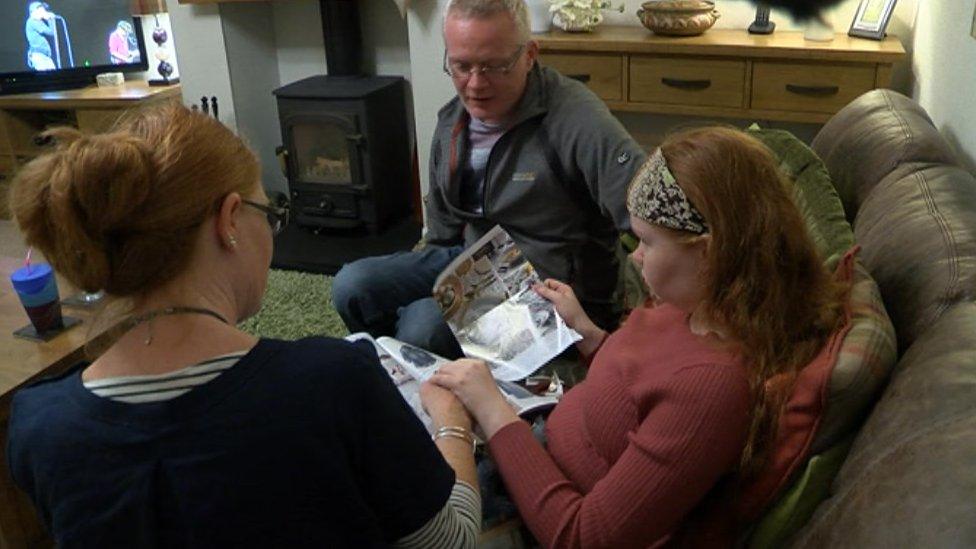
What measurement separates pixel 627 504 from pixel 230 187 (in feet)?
1.98

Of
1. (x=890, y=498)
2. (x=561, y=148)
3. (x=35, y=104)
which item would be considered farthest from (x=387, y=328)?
(x=35, y=104)

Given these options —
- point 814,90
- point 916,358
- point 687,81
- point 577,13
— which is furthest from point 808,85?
point 916,358

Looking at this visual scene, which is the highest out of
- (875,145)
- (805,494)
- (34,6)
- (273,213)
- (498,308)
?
(34,6)

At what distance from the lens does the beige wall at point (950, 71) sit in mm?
1605

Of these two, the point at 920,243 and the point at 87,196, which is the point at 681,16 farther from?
the point at 87,196

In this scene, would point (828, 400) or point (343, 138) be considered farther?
point (343, 138)

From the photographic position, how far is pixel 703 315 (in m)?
1.08

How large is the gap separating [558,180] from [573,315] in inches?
17.1

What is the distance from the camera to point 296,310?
3000mm

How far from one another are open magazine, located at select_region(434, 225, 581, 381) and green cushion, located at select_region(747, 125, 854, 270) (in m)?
0.48

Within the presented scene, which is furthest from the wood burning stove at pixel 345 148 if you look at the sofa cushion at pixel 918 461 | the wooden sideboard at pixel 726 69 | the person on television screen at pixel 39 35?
the sofa cushion at pixel 918 461

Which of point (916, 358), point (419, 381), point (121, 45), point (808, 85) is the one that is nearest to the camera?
point (916, 358)

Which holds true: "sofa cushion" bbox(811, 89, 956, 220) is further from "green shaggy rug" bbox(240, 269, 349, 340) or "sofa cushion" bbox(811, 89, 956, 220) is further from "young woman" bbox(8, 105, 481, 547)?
"green shaggy rug" bbox(240, 269, 349, 340)

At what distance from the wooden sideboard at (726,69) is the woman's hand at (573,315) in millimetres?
1452
